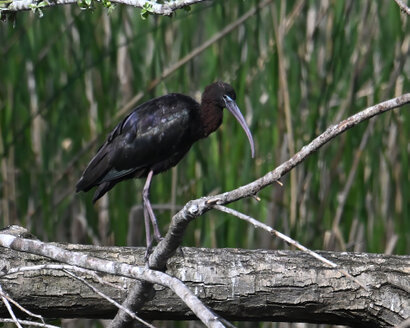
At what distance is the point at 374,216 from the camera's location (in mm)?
3213

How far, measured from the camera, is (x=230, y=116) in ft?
11.0

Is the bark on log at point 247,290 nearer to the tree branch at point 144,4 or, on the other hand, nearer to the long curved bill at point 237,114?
the tree branch at point 144,4

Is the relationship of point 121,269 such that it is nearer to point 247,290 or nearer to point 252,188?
point 252,188

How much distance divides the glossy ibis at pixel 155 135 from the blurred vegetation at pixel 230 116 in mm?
57

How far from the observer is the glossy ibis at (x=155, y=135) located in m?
3.14

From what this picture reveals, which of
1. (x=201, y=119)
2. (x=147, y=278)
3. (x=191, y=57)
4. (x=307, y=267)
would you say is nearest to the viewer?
(x=147, y=278)

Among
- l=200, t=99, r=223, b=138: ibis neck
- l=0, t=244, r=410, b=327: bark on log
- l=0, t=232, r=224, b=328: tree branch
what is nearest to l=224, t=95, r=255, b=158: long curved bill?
l=200, t=99, r=223, b=138: ibis neck

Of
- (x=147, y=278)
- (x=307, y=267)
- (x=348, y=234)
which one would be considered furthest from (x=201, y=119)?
(x=147, y=278)

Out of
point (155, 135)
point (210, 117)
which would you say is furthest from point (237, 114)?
point (155, 135)

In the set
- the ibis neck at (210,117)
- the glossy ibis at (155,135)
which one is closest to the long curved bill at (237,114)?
the glossy ibis at (155,135)

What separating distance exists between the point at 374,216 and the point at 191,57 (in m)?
0.87

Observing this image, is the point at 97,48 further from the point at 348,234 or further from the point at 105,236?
the point at 348,234

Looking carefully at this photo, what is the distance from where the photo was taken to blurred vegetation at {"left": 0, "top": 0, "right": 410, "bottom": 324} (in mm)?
3041

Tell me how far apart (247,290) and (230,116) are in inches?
53.1
